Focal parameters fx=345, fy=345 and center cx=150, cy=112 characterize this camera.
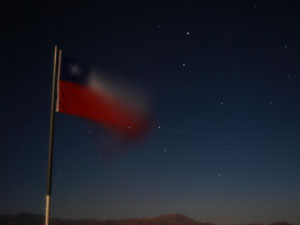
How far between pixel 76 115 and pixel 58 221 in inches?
6848

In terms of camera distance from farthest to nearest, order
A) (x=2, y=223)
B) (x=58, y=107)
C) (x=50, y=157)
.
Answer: (x=2, y=223)
(x=58, y=107)
(x=50, y=157)

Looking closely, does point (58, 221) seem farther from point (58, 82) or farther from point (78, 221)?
point (58, 82)

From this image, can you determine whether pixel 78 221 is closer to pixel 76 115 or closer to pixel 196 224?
pixel 196 224

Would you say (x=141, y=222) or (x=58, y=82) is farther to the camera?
(x=141, y=222)

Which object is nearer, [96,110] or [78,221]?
[96,110]

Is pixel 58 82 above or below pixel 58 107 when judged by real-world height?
above

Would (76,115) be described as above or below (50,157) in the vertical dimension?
above

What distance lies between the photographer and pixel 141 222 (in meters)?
183

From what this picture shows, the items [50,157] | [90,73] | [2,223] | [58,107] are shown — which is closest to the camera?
[50,157]

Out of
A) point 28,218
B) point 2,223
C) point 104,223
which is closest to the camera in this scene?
point 2,223

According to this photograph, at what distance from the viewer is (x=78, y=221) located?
191125mm

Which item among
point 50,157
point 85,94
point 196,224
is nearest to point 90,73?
point 85,94

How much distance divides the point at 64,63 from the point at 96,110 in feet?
7.36

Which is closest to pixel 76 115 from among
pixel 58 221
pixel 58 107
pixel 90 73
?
pixel 58 107
